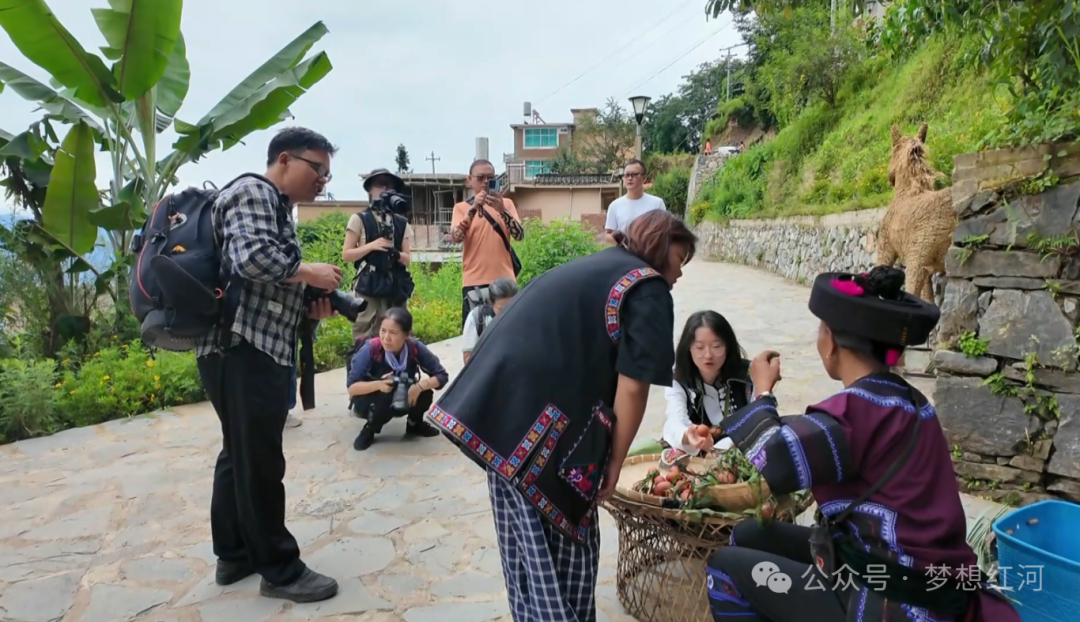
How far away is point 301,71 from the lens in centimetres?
630

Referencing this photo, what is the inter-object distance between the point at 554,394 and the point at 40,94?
719cm

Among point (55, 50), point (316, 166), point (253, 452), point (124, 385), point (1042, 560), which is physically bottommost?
point (124, 385)

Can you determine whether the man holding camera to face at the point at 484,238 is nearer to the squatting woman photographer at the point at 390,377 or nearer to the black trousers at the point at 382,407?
the squatting woman photographer at the point at 390,377

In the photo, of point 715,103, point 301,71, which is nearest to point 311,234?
point 301,71

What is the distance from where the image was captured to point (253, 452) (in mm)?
2863

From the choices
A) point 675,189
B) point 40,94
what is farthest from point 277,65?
point 675,189

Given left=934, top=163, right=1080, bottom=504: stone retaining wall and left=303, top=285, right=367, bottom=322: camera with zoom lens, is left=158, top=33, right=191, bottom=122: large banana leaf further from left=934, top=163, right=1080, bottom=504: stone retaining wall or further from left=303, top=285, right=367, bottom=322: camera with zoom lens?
left=934, top=163, right=1080, bottom=504: stone retaining wall

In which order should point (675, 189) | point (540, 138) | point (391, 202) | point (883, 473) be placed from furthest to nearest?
point (540, 138), point (675, 189), point (391, 202), point (883, 473)

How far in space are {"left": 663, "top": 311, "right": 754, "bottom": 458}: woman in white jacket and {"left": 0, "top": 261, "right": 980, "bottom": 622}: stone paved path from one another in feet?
2.83

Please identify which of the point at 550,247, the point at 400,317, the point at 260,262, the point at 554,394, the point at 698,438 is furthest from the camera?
the point at 550,247

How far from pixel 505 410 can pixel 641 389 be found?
404 mm

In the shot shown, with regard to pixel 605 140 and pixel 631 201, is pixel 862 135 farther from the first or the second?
pixel 605 140

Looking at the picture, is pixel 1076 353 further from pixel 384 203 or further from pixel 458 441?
pixel 384 203

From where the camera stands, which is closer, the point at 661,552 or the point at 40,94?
the point at 661,552
